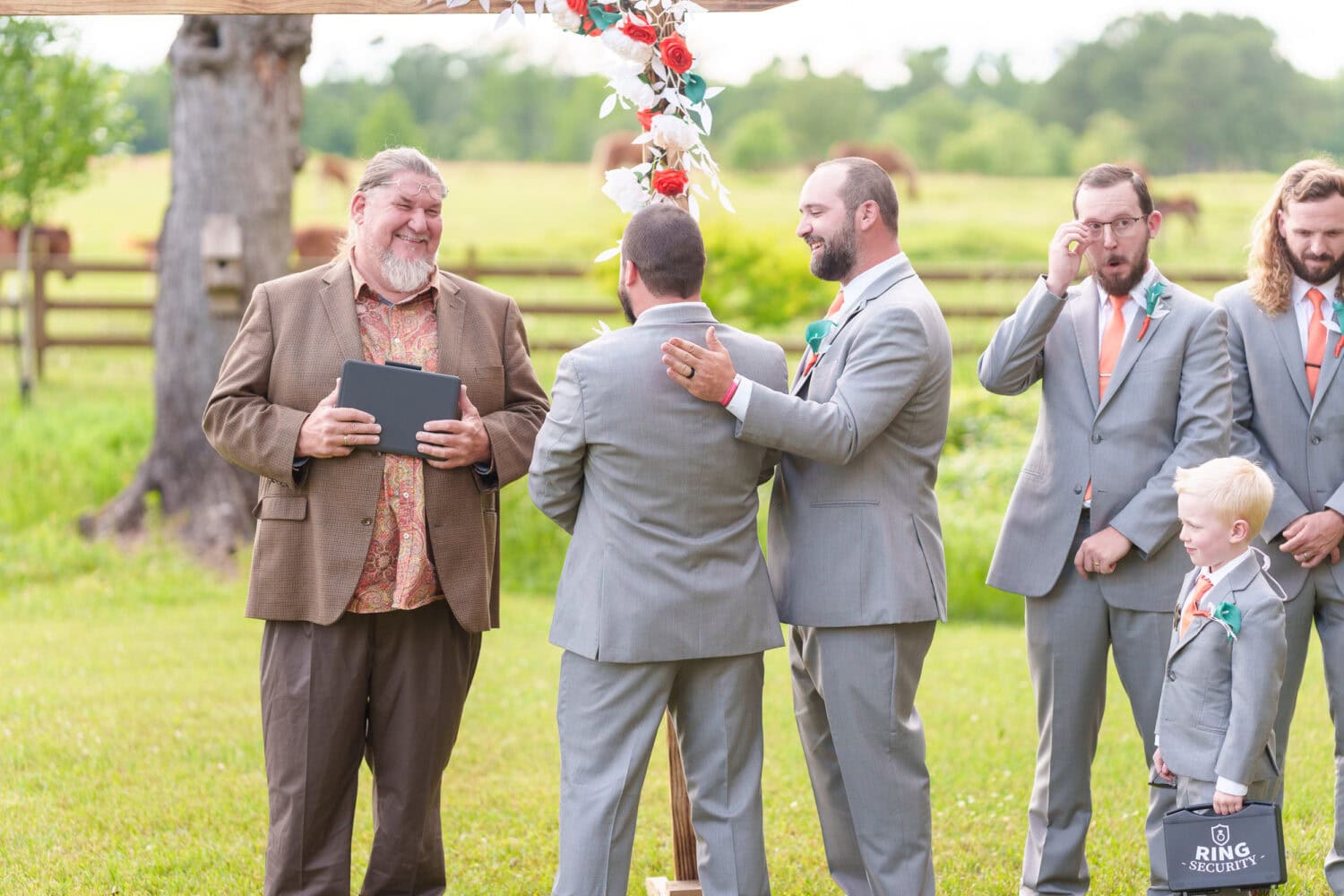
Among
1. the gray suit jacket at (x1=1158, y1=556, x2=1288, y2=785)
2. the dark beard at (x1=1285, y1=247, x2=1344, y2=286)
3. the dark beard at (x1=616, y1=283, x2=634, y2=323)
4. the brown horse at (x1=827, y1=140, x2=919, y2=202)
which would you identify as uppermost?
the brown horse at (x1=827, y1=140, x2=919, y2=202)

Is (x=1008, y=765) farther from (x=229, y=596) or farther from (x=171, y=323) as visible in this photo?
(x=171, y=323)

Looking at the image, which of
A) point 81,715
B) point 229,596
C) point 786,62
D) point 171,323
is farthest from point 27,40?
point 786,62

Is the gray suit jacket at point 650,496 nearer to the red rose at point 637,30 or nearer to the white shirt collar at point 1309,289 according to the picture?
the red rose at point 637,30

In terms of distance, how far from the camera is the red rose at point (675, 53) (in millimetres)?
3832

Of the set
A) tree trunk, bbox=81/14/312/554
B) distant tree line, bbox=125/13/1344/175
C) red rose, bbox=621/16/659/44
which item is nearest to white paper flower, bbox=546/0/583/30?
red rose, bbox=621/16/659/44

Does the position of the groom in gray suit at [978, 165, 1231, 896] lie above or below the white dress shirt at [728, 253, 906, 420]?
below

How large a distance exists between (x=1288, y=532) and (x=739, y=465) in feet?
5.69

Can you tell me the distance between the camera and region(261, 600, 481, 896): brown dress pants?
3789mm

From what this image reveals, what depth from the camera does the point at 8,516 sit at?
972 centimetres

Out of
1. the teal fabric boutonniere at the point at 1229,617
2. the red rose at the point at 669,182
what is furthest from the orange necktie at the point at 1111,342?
the red rose at the point at 669,182

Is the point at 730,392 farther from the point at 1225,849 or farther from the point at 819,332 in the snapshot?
the point at 1225,849

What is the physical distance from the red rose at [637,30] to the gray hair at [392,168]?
2.12 ft

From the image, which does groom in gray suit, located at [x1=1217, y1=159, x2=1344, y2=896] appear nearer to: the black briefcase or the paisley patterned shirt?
the black briefcase

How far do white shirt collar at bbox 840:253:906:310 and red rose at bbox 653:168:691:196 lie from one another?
58cm
